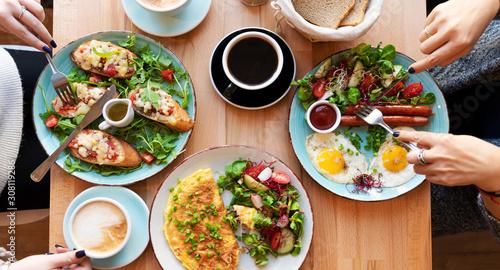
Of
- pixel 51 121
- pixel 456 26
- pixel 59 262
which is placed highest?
pixel 456 26

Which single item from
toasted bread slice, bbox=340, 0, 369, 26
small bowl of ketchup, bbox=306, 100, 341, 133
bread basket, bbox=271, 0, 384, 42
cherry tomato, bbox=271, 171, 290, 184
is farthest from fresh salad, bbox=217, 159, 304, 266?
toasted bread slice, bbox=340, 0, 369, 26

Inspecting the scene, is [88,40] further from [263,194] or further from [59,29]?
[263,194]

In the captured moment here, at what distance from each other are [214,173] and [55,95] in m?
0.95

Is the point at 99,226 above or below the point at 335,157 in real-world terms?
below

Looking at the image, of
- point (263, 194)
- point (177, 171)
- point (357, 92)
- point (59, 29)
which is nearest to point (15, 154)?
point (59, 29)

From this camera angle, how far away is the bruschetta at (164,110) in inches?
72.6

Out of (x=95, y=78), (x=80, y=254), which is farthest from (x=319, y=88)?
(x=80, y=254)

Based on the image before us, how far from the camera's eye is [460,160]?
1616 mm

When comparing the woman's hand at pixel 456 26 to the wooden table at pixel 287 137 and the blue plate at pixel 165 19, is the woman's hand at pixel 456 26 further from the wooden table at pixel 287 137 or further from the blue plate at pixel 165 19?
the blue plate at pixel 165 19

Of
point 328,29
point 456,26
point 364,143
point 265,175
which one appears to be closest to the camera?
point 456,26

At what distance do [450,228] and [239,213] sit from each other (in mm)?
1347

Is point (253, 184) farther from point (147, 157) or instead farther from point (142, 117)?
point (142, 117)

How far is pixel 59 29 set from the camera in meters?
1.95

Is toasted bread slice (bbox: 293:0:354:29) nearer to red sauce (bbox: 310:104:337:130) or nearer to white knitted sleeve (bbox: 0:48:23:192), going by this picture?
red sauce (bbox: 310:104:337:130)
